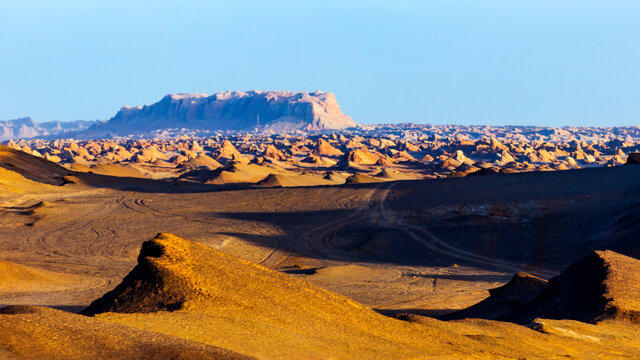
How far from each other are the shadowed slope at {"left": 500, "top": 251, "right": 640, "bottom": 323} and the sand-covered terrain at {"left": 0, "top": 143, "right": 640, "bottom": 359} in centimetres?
6

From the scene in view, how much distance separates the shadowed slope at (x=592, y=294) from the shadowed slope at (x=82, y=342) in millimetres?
9946

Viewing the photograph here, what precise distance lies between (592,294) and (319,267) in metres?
12.3

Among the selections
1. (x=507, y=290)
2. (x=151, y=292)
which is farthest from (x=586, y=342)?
(x=151, y=292)

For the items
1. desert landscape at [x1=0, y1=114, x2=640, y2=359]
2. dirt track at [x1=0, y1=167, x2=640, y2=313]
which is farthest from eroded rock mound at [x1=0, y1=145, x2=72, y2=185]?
dirt track at [x1=0, y1=167, x2=640, y2=313]

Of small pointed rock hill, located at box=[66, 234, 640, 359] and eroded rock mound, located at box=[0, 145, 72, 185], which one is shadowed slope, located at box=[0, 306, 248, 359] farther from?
eroded rock mound, located at box=[0, 145, 72, 185]

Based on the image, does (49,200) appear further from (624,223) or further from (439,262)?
(624,223)

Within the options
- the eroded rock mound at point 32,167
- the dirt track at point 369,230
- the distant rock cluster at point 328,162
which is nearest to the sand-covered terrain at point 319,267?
the dirt track at point 369,230

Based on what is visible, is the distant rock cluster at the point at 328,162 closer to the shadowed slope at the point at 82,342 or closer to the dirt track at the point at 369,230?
the dirt track at the point at 369,230

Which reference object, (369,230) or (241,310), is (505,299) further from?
→ (369,230)

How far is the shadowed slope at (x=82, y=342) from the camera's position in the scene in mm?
8008

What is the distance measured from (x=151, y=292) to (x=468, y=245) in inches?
892

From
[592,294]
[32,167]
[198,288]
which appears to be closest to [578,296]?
[592,294]

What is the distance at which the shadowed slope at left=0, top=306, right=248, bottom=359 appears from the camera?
801cm

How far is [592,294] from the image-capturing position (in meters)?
16.6
